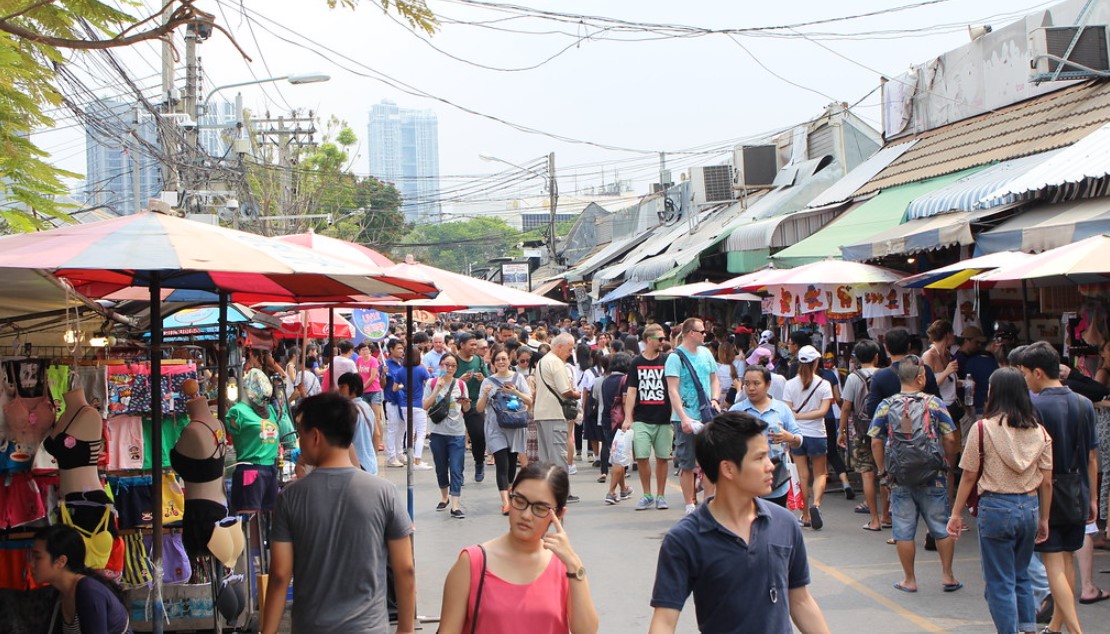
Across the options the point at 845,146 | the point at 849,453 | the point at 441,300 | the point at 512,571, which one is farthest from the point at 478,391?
the point at 845,146

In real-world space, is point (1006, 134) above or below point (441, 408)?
above

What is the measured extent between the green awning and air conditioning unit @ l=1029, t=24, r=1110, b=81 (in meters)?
1.63

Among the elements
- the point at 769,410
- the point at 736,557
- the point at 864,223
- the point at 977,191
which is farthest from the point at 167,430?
the point at 864,223

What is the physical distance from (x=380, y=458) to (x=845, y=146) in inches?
462

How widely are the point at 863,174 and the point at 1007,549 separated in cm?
1300

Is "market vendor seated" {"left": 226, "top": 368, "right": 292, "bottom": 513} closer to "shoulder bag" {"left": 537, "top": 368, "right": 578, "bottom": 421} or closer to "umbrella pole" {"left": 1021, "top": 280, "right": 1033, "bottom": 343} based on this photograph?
"shoulder bag" {"left": 537, "top": 368, "right": 578, "bottom": 421}

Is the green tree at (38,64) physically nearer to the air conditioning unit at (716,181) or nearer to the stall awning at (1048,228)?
the stall awning at (1048,228)

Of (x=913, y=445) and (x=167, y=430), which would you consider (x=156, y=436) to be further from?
(x=913, y=445)

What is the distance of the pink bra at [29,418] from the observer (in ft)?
23.1

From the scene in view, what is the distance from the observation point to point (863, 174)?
1875cm

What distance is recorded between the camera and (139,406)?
7.60 meters

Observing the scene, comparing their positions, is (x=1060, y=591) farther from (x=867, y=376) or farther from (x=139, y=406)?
(x=139, y=406)

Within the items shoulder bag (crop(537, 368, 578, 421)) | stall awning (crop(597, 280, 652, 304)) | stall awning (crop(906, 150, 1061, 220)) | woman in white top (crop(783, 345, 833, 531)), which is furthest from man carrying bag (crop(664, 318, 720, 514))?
stall awning (crop(597, 280, 652, 304))

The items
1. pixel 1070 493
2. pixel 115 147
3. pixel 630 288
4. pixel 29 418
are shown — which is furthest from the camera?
pixel 630 288
